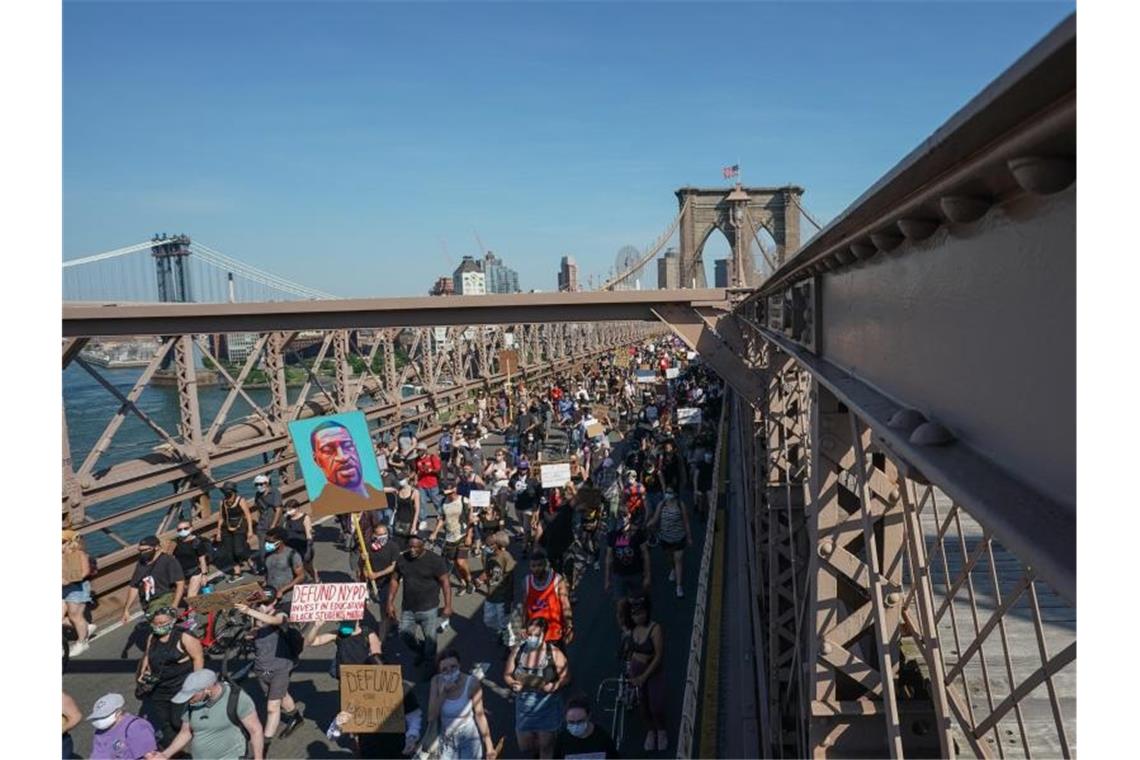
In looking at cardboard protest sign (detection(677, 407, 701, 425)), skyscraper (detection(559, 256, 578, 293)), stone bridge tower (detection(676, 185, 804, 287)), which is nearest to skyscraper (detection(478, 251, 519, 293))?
skyscraper (detection(559, 256, 578, 293))

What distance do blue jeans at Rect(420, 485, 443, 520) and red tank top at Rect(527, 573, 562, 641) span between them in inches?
191

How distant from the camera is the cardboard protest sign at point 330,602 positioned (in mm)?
6227

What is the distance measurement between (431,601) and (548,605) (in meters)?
1.38

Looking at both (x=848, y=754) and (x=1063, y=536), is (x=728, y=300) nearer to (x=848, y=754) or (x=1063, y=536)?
(x=848, y=754)

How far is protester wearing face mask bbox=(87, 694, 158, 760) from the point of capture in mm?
4637

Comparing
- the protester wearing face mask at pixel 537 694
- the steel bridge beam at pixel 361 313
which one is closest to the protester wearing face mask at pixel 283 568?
the steel bridge beam at pixel 361 313

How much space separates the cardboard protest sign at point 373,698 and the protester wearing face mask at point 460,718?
2.00 feet

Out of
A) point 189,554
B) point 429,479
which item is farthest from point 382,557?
point 429,479

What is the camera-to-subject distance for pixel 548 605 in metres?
6.21

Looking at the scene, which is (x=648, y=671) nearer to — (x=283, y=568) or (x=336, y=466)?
(x=283, y=568)

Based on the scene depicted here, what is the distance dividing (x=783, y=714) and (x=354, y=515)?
5479 millimetres

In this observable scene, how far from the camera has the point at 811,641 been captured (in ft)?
11.0

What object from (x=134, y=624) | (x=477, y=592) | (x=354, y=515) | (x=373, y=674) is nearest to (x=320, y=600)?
(x=373, y=674)

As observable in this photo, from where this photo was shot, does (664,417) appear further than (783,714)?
Yes
